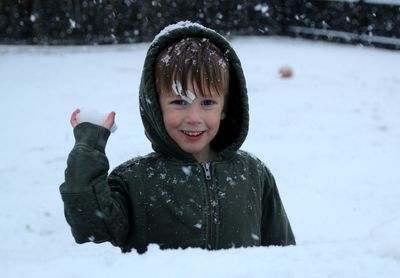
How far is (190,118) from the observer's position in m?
1.64

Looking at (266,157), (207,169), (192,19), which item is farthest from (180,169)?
(192,19)

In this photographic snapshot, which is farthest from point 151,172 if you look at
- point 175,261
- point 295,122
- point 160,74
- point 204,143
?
point 295,122

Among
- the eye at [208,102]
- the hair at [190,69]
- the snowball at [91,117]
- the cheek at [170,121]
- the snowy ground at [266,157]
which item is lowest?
the snowy ground at [266,157]

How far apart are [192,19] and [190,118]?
38.4ft

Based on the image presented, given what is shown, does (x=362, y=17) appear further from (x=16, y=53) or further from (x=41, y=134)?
(x=41, y=134)

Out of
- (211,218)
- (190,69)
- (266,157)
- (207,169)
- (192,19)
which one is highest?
(190,69)

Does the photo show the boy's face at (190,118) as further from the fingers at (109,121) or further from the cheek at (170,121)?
the fingers at (109,121)

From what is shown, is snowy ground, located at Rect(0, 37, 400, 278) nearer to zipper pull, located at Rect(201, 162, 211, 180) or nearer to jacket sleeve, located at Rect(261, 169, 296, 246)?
jacket sleeve, located at Rect(261, 169, 296, 246)

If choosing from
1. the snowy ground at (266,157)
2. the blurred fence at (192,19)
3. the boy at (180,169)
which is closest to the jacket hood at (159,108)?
the boy at (180,169)

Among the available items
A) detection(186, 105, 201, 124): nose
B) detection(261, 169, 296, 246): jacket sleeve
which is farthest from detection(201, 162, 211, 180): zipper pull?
detection(261, 169, 296, 246): jacket sleeve

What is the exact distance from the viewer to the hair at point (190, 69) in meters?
1.64

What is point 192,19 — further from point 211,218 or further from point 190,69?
point 211,218

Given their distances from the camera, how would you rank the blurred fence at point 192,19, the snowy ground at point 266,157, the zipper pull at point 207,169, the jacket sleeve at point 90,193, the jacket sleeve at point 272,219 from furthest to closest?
1. the blurred fence at point 192,19
2. the jacket sleeve at point 272,219
3. the zipper pull at point 207,169
4. the jacket sleeve at point 90,193
5. the snowy ground at point 266,157

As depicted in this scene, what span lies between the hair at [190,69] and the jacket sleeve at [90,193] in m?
0.28
